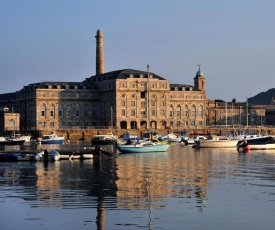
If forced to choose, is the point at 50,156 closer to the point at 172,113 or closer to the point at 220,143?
the point at 220,143

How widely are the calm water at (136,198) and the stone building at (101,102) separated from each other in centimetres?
11276

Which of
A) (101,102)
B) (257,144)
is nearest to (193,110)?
(101,102)

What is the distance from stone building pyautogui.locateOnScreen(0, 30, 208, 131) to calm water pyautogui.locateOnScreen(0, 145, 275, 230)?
370ft

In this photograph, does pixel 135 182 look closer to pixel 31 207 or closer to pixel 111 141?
pixel 31 207

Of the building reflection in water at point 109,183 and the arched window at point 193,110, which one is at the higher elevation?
the arched window at point 193,110

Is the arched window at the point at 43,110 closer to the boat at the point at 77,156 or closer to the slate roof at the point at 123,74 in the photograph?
the slate roof at the point at 123,74

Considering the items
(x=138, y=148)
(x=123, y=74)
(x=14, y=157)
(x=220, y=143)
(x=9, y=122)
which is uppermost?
(x=123, y=74)

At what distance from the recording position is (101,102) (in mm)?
182125

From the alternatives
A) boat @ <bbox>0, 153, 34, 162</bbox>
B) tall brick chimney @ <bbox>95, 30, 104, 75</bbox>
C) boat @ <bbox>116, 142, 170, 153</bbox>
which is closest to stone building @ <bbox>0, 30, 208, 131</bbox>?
tall brick chimney @ <bbox>95, 30, 104, 75</bbox>

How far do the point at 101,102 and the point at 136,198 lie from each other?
143045 mm

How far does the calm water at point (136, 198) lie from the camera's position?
32156 millimetres

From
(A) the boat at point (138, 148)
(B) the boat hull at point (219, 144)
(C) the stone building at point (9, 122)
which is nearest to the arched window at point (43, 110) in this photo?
(C) the stone building at point (9, 122)

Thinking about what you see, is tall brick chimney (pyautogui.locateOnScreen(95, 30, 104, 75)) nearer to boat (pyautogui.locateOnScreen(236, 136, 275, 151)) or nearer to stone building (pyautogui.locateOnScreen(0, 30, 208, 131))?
stone building (pyautogui.locateOnScreen(0, 30, 208, 131))

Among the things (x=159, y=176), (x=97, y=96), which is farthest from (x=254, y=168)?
(x=97, y=96)
